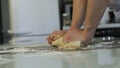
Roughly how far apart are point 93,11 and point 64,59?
0.95ft

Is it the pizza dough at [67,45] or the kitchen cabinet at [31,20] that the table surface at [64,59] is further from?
the kitchen cabinet at [31,20]

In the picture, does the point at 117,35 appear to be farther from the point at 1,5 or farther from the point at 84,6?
the point at 84,6

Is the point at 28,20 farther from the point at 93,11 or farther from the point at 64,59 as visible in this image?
the point at 64,59

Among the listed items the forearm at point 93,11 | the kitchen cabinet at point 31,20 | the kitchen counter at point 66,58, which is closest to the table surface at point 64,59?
the kitchen counter at point 66,58

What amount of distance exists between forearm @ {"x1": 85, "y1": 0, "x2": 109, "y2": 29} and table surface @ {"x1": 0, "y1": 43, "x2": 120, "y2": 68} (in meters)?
0.11

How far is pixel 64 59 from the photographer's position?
1029 millimetres

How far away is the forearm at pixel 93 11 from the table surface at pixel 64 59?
0.38 feet

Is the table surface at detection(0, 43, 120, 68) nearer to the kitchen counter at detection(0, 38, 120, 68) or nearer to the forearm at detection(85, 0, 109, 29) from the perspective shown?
the kitchen counter at detection(0, 38, 120, 68)

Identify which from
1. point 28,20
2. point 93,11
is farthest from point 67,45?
point 28,20

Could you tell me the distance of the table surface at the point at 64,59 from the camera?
887 millimetres

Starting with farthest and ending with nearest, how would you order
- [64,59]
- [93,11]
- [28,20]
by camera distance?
[28,20] < [93,11] < [64,59]

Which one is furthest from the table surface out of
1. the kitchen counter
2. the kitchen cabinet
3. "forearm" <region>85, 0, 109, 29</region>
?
the kitchen cabinet

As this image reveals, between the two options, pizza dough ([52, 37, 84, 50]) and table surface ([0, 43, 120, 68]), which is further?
pizza dough ([52, 37, 84, 50])

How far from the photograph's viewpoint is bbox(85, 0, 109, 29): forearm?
1.22 m
